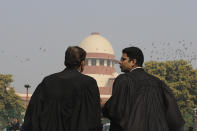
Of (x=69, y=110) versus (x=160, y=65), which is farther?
(x=160, y=65)

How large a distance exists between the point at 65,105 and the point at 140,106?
3.58 feet

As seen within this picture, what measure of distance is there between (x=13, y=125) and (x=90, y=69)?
138 meters

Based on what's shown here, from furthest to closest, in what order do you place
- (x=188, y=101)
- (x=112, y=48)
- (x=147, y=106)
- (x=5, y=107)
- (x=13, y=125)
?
(x=112, y=48), (x=5, y=107), (x=188, y=101), (x=13, y=125), (x=147, y=106)

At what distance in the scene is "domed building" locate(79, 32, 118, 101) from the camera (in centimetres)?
16525

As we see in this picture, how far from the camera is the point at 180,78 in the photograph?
77.9m

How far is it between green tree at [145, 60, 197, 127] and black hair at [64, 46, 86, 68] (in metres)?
65.5

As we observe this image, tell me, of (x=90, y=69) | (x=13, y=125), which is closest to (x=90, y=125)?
(x=13, y=125)

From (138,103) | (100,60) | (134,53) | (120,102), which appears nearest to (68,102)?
(120,102)

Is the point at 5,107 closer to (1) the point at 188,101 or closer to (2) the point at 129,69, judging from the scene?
(1) the point at 188,101

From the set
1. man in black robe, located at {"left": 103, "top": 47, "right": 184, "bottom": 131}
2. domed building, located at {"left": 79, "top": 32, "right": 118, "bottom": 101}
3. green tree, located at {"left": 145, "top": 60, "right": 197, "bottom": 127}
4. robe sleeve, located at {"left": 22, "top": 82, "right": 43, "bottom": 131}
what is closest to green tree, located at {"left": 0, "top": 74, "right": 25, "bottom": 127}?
green tree, located at {"left": 145, "top": 60, "right": 197, "bottom": 127}

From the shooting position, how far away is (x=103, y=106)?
8.27m

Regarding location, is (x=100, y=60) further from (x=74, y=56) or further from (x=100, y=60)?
(x=74, y=56)

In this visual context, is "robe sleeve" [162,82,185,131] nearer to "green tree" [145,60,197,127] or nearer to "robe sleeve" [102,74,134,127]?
"robe sleeve" [102,74,134,127]

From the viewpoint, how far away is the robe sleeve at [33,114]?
301 inches
